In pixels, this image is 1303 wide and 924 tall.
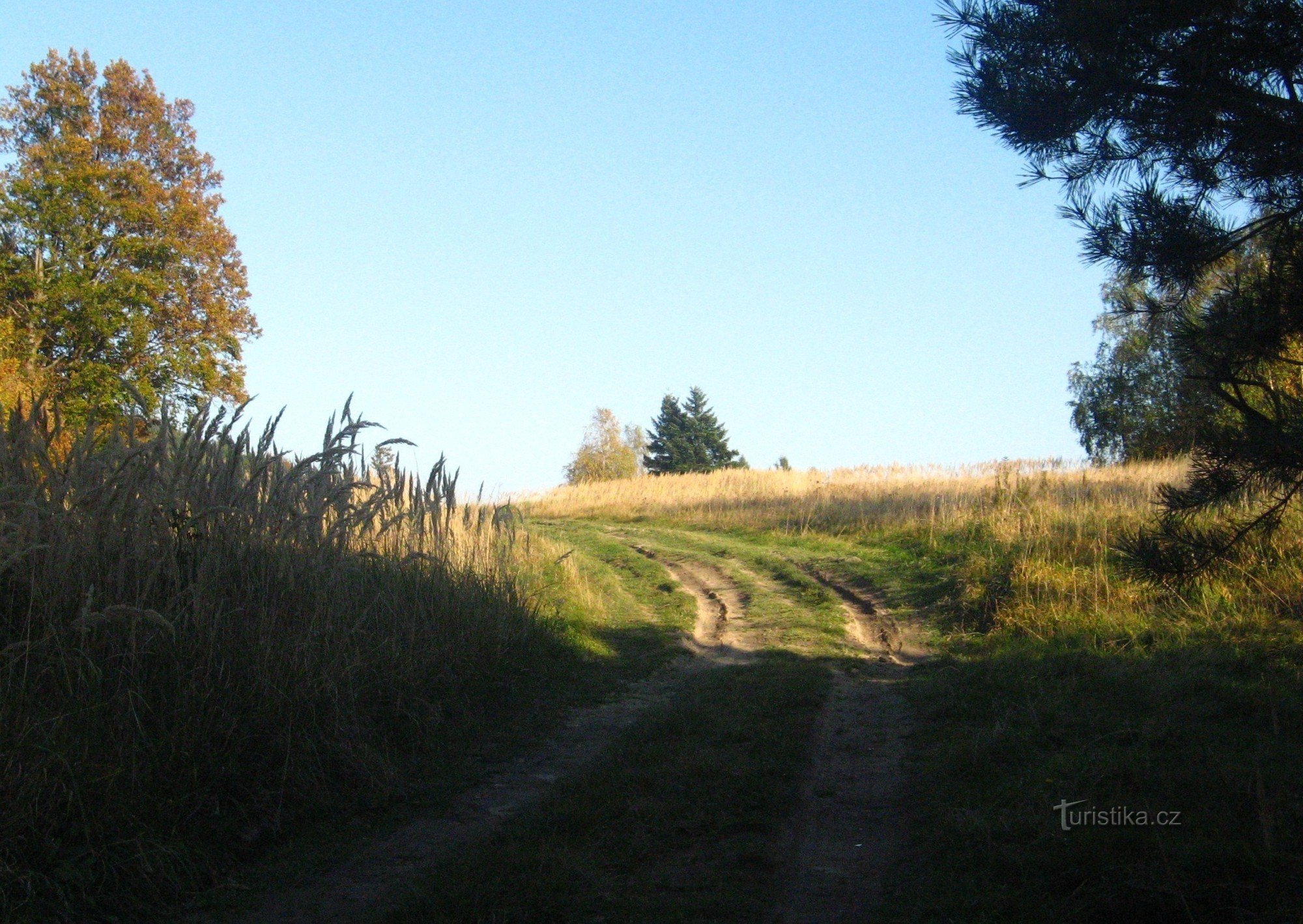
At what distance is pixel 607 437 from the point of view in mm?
59156

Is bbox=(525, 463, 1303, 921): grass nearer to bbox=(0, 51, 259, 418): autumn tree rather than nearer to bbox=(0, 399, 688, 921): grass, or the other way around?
bbox=(0, 399, 688, 921): grass

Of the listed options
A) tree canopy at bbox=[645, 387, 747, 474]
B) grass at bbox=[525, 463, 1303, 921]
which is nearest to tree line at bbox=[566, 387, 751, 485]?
tree canopy at bbox=[645, 387, 747, 474]

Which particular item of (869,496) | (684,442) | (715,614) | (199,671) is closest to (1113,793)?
(199,671)

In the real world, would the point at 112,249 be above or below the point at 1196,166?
above

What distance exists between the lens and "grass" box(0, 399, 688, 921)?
4.18 metres

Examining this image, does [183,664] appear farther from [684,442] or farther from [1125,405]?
[684,442]

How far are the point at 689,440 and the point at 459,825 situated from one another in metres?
64.3

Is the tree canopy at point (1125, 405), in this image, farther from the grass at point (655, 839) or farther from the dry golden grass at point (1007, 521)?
the grass at point (655, 839)

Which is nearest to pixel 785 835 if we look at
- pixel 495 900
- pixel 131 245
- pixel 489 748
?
pixel 495 900

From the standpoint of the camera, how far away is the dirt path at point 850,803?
4078 mm

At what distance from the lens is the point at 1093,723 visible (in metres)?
6.07

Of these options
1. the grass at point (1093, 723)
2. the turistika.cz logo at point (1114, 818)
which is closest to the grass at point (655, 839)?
the grass at point (1093, 723)

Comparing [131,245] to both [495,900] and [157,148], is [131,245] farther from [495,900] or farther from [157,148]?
[495,900]

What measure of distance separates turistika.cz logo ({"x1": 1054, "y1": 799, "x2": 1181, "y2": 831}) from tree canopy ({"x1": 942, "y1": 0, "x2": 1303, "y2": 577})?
6.63 feet
